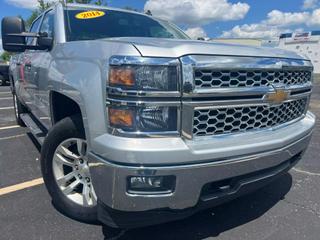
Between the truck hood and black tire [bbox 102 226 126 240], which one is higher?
the truck hood

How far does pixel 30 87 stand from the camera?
434 cm

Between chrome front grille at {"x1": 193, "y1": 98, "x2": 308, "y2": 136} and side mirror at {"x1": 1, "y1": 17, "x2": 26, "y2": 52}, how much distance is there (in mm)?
2036

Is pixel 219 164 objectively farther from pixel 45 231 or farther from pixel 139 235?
pixel 45 231

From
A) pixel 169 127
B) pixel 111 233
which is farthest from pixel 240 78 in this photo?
pixel 111 233

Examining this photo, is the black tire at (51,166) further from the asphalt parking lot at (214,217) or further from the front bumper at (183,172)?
the front bumper at (183,172)

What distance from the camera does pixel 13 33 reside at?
332 centimetres

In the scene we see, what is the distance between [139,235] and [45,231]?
0.76m

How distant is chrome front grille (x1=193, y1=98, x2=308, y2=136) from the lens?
2240 millimetres

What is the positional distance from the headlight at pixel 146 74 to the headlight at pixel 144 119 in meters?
0.12

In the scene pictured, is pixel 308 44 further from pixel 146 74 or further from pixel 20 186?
pixel 146 74

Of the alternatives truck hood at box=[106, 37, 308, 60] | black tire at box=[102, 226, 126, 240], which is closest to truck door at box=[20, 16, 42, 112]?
black tire at box=[102, 226, 126, 240]

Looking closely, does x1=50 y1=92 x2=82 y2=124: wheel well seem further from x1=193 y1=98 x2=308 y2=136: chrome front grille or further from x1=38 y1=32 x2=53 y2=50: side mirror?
x1=193 y1=98 x2=308 y2=136: chrome front grille

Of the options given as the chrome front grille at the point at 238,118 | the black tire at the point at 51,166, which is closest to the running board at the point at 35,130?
the black tire at the point at 51,166

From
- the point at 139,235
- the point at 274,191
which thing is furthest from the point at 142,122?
the point at 274,191
